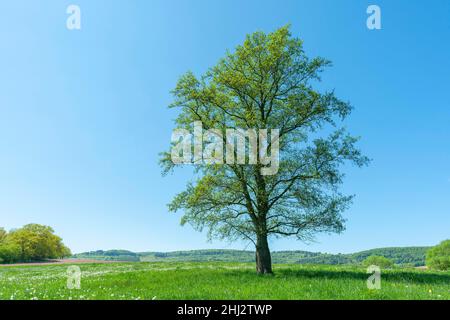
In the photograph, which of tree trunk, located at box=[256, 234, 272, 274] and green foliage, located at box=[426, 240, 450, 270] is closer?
tree trunk, located at box=[256, 234, 272, 274]

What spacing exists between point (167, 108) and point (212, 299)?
1407 cm

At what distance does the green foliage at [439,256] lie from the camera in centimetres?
7006

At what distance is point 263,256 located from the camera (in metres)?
20.0

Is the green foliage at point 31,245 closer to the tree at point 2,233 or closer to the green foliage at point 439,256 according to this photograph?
the tree at point 2,233

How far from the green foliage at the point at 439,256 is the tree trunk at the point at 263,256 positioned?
63.8 m

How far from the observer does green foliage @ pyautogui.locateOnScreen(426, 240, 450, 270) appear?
7006cm

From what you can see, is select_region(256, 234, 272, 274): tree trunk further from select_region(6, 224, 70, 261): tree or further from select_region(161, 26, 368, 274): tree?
select_region(6, 224, 70, 261): tree

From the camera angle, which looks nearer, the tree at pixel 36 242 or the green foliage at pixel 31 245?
the green foliage at pixel 31 245

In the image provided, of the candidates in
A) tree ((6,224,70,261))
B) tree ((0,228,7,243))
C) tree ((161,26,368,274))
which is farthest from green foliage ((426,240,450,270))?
tree ((0,228,7,243))

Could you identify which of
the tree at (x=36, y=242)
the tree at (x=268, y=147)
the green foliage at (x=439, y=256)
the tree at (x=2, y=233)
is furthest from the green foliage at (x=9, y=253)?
the green foliage at (x=439, y=256)

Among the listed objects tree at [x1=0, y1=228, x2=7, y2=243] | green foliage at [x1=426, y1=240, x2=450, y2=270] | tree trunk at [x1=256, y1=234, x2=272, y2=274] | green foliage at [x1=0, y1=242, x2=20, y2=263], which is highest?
tree trunk at [x1=256, y1=234, x2=272, y2=274]

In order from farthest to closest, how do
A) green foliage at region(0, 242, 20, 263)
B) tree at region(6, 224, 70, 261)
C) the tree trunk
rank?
tree at region(6, 224, 70, 261) < green foliage at region(0, 242, 20, 263) < the tree trunk

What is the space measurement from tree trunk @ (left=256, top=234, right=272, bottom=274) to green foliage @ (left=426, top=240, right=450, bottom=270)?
209ft
